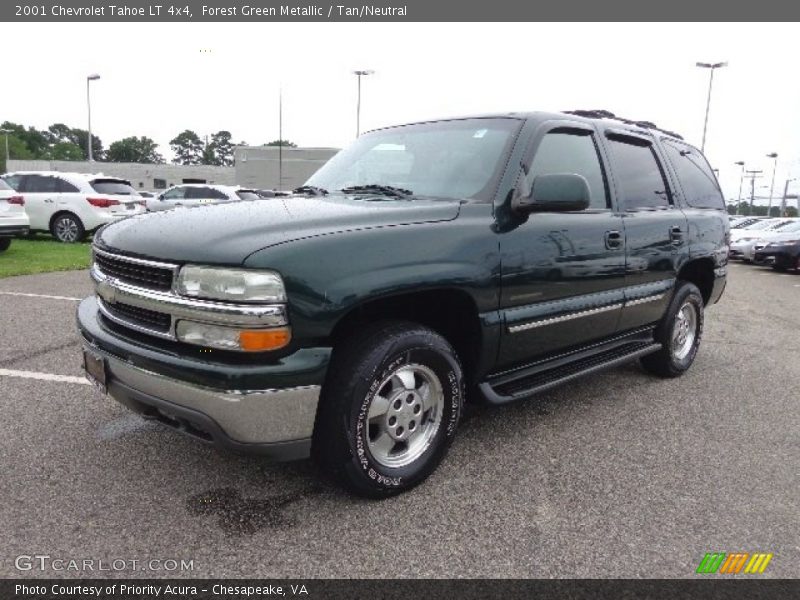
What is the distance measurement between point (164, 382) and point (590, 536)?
1850mm

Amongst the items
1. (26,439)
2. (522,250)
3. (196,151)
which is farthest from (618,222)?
(196,151)

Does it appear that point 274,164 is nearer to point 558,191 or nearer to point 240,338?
point 558,191

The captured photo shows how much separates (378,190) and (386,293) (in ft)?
3.40

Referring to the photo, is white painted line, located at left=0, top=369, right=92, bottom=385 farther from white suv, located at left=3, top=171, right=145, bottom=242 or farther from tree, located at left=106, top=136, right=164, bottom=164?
tree, located at left=106, top=136, right=164, bottom=164

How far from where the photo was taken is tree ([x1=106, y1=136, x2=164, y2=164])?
12356 cm

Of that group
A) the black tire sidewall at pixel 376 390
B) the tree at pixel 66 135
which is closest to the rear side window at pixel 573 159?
the black tire sidewall at pixel 376 390

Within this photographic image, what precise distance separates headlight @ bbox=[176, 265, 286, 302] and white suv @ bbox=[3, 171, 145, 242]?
40.5 feet

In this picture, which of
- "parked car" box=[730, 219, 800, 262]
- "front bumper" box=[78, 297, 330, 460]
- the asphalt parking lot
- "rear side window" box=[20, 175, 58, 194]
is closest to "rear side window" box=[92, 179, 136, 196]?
"rear side window" box=[20, 175, 58, 194]

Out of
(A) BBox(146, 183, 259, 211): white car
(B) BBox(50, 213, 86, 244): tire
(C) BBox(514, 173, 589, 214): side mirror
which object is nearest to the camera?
(C) BBox(514, 173, 589, 214): side mirror

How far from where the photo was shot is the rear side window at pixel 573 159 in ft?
11.2

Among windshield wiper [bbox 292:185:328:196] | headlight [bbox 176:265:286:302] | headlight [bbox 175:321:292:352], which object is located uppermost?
windshield wiper [bbox 292:185:328:196]

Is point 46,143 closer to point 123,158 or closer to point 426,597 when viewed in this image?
point 123,158

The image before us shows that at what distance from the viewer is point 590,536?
8.17 ft

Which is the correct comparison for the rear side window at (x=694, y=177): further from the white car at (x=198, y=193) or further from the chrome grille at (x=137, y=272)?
the white car at (x=198, y=193)
